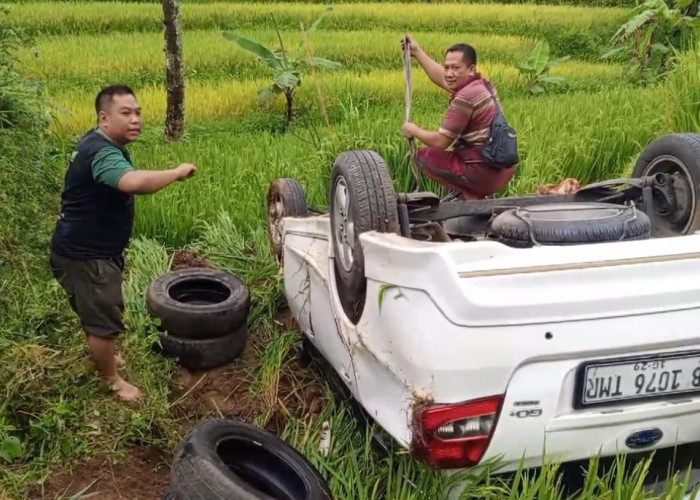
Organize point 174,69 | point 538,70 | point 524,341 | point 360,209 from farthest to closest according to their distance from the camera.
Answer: point 538,70, point 174,69, point 360,209, point 524,341

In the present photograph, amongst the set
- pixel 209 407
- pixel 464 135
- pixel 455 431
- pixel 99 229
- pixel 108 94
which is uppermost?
pixel 108 94

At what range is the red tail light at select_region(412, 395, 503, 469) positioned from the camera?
2400 millimetres

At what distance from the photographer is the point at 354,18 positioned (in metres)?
19.9

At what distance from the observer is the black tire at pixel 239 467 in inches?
105

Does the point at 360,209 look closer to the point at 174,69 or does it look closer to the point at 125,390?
the point at 125,390

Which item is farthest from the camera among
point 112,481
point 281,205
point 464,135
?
point 464,135

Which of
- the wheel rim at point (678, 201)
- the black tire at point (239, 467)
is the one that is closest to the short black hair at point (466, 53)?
the wheel rim at point (678, 201)

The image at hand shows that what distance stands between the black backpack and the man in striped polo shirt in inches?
1.3

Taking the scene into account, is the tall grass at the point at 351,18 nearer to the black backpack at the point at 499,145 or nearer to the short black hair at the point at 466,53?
the short black hair at the point at 466,53

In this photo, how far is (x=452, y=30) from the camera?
1991 centimetres

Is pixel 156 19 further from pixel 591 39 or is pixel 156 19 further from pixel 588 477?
pixel 588 477

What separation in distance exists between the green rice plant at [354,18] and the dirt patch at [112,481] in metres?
A: 14.7

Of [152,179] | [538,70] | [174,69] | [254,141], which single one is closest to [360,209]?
[152,179]

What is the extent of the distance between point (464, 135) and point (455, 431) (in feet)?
9.07
